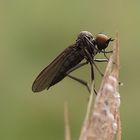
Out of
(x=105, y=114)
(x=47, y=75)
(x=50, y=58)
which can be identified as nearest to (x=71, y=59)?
(x=47, y=75)

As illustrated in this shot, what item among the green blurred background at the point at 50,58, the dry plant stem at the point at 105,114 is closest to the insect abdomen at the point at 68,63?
the dry plant stem at the point at 105,114

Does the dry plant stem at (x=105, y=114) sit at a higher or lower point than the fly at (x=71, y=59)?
lower

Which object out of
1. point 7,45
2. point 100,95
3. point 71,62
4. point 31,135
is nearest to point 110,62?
point 100,95

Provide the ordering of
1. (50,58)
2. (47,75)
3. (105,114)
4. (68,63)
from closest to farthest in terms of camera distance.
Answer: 1. (105,114)
2. (47,75)
3. (68,63)
4. (50,58)

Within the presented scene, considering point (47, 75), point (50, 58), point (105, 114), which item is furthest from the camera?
point (50, 58)

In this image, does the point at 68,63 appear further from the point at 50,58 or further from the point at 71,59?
the point at 50,58

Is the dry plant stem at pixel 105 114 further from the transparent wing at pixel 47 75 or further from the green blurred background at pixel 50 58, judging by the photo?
the green blurred background at pixel 50 58
